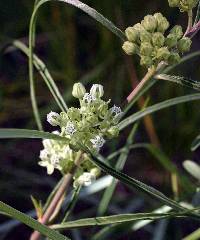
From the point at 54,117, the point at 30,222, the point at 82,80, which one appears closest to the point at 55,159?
the point at 54,117

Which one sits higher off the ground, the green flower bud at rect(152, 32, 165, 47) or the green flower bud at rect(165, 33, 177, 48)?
the green flower bud at rect(152, 32, 165, 47)

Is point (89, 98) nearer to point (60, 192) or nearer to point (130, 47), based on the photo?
point (130, 47)

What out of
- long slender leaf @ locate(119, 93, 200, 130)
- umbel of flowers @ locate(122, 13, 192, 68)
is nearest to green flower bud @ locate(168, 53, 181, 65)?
umbel of flowers @ locate(122, 13, 192, 68)

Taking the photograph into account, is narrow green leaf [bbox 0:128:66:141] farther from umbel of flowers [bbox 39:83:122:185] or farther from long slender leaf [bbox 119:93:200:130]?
long slender leaf [bbox 119:93:200:130]

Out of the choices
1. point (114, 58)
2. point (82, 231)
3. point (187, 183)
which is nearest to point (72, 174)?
point (187, 183)

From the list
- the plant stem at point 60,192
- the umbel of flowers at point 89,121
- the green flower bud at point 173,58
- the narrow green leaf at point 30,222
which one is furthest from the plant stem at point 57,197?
the green flower bud at point 173,58

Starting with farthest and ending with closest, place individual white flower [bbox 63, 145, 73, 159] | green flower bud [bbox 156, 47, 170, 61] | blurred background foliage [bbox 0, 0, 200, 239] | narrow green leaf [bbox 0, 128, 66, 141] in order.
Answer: blurred background foliage [bbox 0, 0, 200, 239] < individual white flower [bbox 63, 145, 73, 159] < green flower bud [bbox 156, 47, 170, 61] < narrow green leaf [bbox 0, 128, 66, 141]
